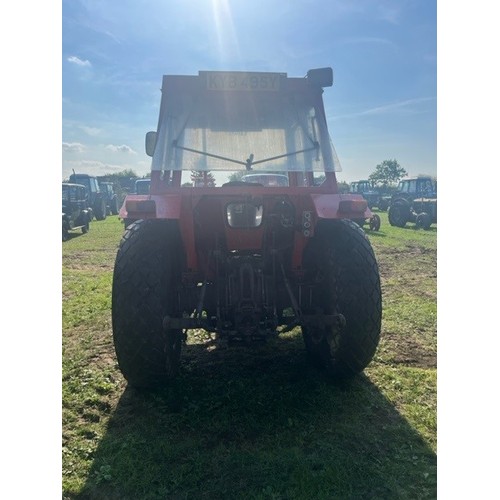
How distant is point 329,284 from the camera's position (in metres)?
2.74

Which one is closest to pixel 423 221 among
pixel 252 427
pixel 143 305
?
pixel 252 427

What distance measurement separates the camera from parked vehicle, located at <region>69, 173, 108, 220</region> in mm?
16891

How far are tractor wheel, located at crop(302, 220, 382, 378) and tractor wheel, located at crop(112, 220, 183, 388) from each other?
983mm

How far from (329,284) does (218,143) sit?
4.10 feet

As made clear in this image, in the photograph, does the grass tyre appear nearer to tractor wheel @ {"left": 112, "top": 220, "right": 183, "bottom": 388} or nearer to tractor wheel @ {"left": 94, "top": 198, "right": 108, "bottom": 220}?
tractor wheel @ {"left": 94, "top": 198, "right": 108, "bottom": 220}

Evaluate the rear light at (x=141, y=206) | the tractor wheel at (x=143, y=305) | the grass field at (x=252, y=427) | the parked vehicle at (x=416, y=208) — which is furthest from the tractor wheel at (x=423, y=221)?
the rear light at (x=141, y=206)

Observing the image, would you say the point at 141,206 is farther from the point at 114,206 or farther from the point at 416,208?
the point at 114,206

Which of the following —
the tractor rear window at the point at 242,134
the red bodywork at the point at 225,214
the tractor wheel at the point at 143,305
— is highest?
the tractor rear window at the point at 242,134

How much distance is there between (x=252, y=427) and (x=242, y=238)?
1133mm

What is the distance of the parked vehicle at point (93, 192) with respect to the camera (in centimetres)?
1689

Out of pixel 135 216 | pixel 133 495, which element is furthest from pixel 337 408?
pixel 135 216

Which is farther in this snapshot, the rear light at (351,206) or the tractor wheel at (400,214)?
the tractor wheel at (400,214)

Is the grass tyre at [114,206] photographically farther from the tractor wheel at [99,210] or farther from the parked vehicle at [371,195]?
the parked vehicle at [371,195]

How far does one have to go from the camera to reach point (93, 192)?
56.4 ft
